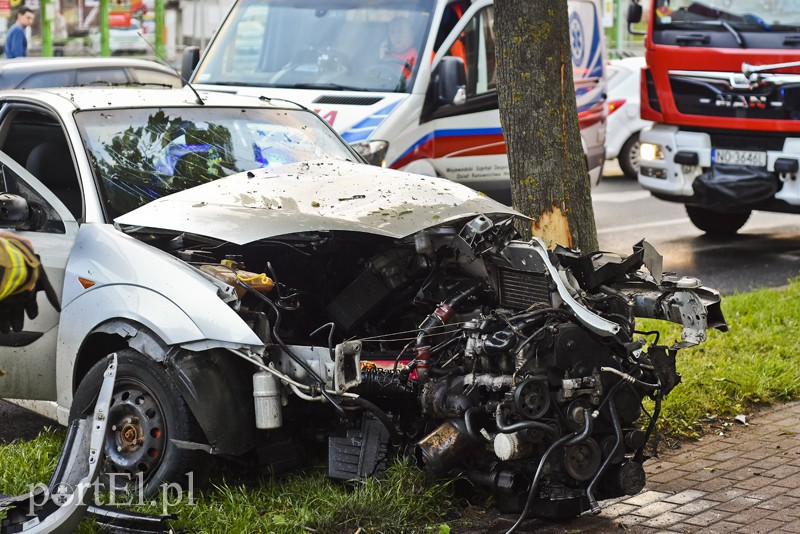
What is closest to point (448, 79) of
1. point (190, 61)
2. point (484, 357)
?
point (190, 61)

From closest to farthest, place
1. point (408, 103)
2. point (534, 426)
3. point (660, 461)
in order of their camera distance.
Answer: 1. point (534, 426)
2. point (660, 461)
3. point (408, 103)

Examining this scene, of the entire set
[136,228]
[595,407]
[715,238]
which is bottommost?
[715,238]

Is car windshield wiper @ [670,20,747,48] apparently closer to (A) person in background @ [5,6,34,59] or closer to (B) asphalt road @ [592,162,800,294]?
(B) asphalt road @ [592,162,800,294]

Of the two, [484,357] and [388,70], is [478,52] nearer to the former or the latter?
[388,70]

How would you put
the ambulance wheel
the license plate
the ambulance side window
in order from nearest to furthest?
the ambulance side window, the license plate, the ambulance wheel

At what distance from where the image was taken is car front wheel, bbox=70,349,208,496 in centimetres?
497

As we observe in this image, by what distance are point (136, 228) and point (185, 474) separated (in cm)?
115

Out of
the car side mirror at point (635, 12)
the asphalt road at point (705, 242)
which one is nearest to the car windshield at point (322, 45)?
the car side mirror at point (635, 12)

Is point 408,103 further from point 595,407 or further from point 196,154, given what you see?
point 595,407

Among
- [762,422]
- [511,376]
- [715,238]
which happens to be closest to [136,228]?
[511,376]

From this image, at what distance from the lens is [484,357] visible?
4.85 metres

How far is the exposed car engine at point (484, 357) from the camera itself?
15.7 ft

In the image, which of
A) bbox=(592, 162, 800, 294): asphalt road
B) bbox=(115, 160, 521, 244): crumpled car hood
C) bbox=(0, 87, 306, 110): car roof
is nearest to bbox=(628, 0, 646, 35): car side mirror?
bbox=(592, 162, 800, 294): asphalt road

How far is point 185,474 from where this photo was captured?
→ 502cm
